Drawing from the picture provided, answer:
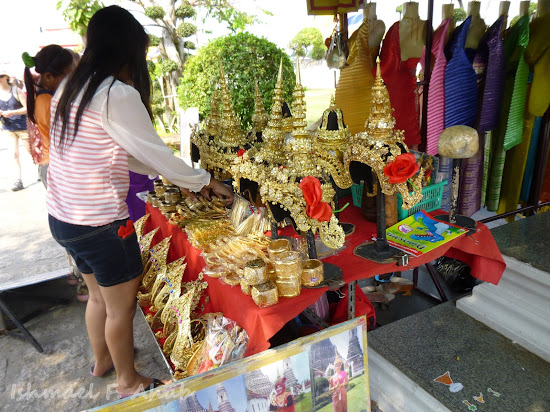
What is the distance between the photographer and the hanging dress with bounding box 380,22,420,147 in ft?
7.69

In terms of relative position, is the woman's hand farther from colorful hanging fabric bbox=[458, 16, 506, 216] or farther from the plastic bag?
colorful hanging fabric bbox=[458, 16, 506, 216]

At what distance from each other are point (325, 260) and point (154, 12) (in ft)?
26.5

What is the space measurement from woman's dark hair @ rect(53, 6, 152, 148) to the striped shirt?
22 mm

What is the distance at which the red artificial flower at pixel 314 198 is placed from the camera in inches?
46.6

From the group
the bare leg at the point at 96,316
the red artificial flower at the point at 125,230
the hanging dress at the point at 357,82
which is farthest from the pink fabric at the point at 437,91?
the bare leg at the point at 96,316

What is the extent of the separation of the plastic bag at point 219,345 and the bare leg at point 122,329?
412mm

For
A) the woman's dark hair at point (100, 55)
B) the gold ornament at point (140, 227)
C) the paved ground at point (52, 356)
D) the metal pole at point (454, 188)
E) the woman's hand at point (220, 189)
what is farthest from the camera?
the gold ornament at point (140, 227)

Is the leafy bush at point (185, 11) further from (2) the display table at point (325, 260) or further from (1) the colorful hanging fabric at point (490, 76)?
(2) the display table at point (325, 260)

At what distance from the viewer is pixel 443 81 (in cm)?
242

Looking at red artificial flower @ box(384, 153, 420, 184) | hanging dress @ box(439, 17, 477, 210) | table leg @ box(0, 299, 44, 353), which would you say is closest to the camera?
red artificial flower @ box(384, 153, 420, 184)

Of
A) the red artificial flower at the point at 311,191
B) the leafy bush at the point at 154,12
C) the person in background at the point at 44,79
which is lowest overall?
the red artificial flower at the point at 311,191

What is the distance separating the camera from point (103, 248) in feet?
5.14

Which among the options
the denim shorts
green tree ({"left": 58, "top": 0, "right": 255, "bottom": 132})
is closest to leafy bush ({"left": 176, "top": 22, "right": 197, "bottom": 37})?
green tree ({"left": 58, "top": 0, "right": 255, "bottom": 132})

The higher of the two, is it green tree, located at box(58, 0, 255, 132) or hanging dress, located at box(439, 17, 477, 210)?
green tree, located at box(58, 0, 255, 132)
